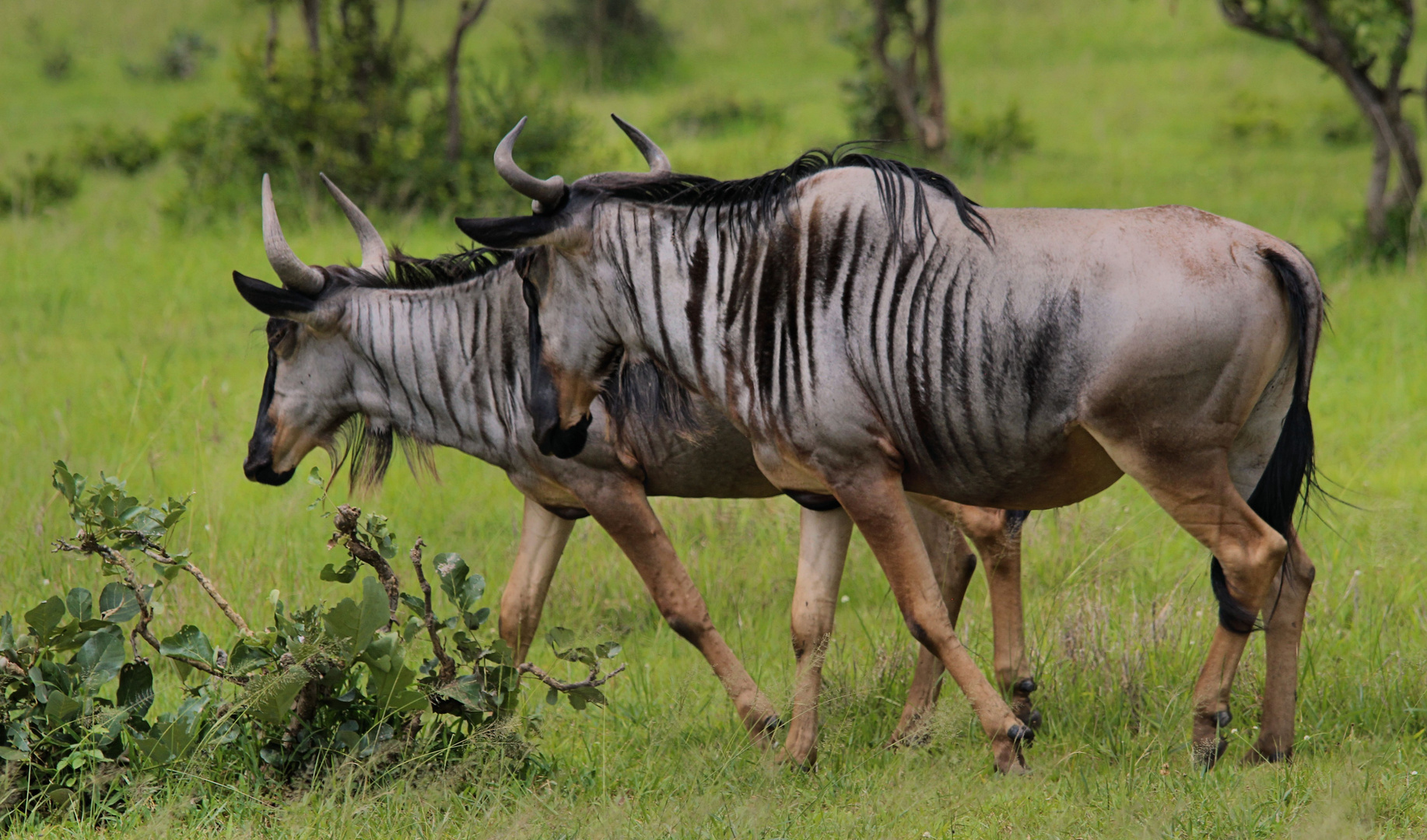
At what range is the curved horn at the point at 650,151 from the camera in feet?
14.4

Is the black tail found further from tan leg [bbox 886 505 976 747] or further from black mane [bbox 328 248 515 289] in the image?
black mane [bbox 328 248 515 289]

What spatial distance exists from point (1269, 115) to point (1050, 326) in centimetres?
1419

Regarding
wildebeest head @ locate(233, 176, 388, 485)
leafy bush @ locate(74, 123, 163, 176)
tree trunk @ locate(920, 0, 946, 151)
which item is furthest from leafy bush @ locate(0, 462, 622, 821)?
leafy bush @ locate(74, 123, 163, 176)

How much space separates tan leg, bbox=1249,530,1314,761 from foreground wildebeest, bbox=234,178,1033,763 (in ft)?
2.77

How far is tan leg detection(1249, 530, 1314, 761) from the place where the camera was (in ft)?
13.7

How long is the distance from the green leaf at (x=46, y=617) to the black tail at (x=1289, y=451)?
3301 millimetres

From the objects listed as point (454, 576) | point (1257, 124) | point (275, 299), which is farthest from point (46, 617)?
point (1257, 124)

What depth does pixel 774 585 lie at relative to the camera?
607cm

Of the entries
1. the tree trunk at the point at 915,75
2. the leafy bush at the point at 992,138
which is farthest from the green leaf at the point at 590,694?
the leafy bush at the point at 992,138

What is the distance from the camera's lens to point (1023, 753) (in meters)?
4.18

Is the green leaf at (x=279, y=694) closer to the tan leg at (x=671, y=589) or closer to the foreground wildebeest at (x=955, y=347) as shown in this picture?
the foreground wildebeest at (x=955, y=347)

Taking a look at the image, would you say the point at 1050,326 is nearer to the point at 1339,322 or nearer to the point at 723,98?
the point at 1339,322

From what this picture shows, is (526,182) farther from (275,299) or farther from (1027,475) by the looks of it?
(1027,475)

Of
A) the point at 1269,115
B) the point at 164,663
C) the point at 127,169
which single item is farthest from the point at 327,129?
the point at 1269,115
